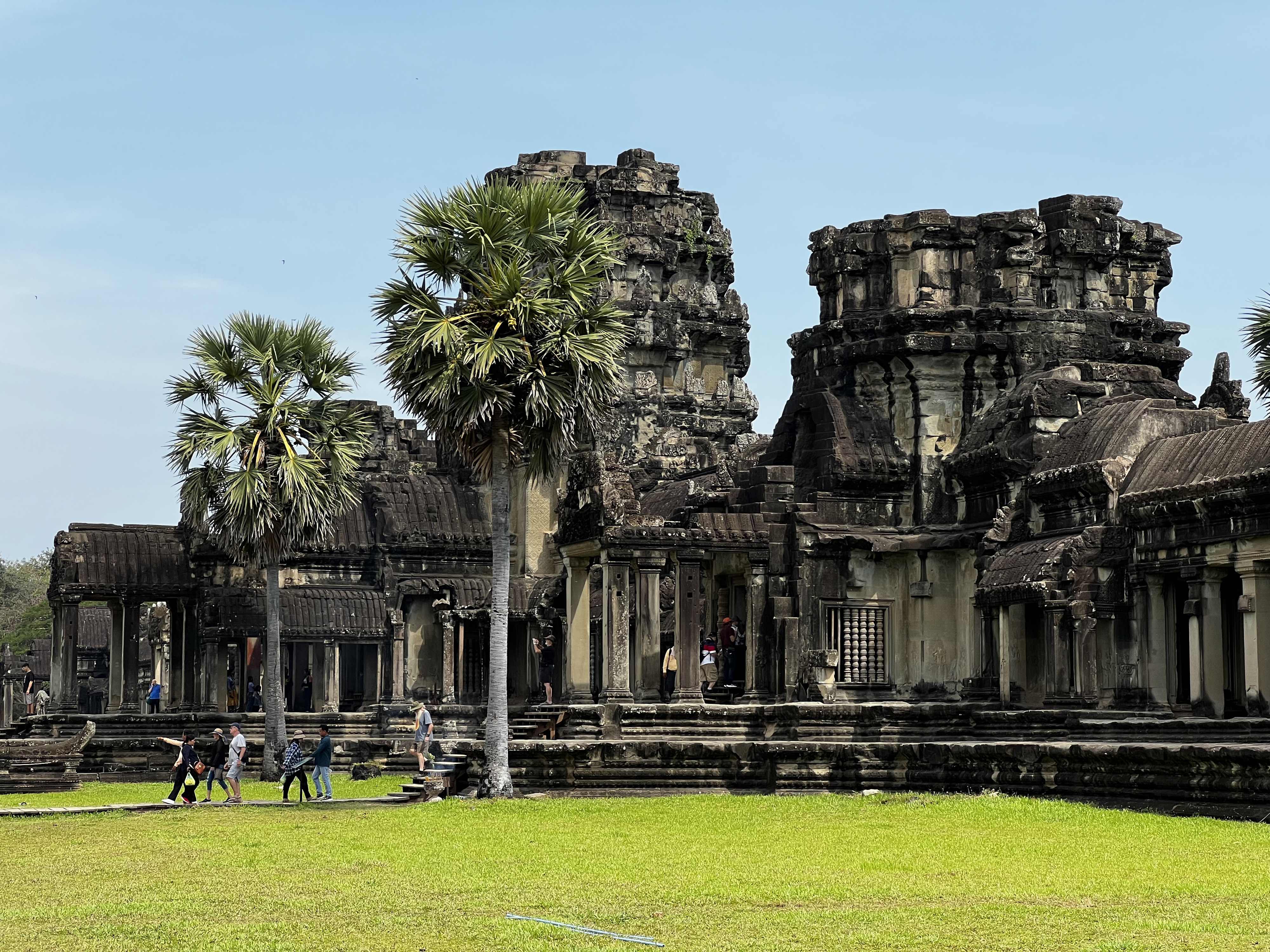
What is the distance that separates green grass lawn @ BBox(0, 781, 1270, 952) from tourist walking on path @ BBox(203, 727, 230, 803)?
171 inches

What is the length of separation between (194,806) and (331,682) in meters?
16.3

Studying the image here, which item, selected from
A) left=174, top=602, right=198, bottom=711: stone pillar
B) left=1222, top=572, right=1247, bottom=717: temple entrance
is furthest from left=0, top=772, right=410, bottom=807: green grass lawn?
left=1222, top=572, right=1247, bottom=717: temple entrance

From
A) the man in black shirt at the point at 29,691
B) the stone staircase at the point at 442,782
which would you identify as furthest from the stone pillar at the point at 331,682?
the stone staircase at the point at 442,782

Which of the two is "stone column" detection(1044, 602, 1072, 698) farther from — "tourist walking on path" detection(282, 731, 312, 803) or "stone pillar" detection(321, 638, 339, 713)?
"stone pillar" detection(321, 638, 339, 713)

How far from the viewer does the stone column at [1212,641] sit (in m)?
29.8

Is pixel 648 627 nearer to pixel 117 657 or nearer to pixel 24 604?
pixel 117 657

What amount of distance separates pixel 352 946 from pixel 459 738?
1105 inches

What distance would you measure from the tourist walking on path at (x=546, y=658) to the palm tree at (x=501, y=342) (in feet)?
45.1

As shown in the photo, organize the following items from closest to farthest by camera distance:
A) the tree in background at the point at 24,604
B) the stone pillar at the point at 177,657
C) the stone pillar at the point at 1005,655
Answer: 1. the stone pillar at the point at 1005,655
2. the stone pillar at the point at 177,657
3. the tree in background at the point at 24,604

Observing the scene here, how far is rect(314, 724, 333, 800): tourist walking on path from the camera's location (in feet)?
101

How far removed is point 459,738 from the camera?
42750mm

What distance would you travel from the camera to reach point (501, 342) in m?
29.4

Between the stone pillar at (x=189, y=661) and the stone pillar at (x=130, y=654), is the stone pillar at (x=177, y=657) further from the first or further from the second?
the stone pillar at (x=130, y=654)

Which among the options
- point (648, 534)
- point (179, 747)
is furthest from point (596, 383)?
point (179, 747)
